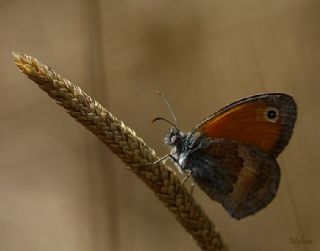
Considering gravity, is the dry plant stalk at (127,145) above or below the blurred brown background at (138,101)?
below

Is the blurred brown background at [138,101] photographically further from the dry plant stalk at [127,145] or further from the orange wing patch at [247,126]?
the dry plant stalk at [127,145]

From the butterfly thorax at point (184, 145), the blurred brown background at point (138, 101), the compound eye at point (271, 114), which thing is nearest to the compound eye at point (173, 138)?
the butterfly thorax at point (184, 145)

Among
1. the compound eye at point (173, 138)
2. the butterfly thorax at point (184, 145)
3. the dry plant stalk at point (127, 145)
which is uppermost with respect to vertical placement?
the compound eye at point (173, 138)

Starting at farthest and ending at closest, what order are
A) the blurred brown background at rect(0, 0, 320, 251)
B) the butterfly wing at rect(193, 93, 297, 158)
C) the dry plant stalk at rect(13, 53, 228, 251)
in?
the blurred brown background at rect(0, 0, 320, 251) < the butterfly wing at rect(193, 93, 297, 158) < the dry plant stalk at rect(13, 53, 228, 251)

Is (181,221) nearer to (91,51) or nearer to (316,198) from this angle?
(316,198)

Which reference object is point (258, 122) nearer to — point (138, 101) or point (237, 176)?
point (237, 176)

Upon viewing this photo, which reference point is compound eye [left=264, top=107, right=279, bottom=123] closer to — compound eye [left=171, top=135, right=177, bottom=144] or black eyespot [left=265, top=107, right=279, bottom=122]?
black eyespot [left=265, top=107, right=279, bottom=122]

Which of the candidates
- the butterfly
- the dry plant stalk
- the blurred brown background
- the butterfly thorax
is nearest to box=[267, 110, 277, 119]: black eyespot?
the butterfly

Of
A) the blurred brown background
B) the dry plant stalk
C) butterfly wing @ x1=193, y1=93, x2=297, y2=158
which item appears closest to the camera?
the dry plant stalk
